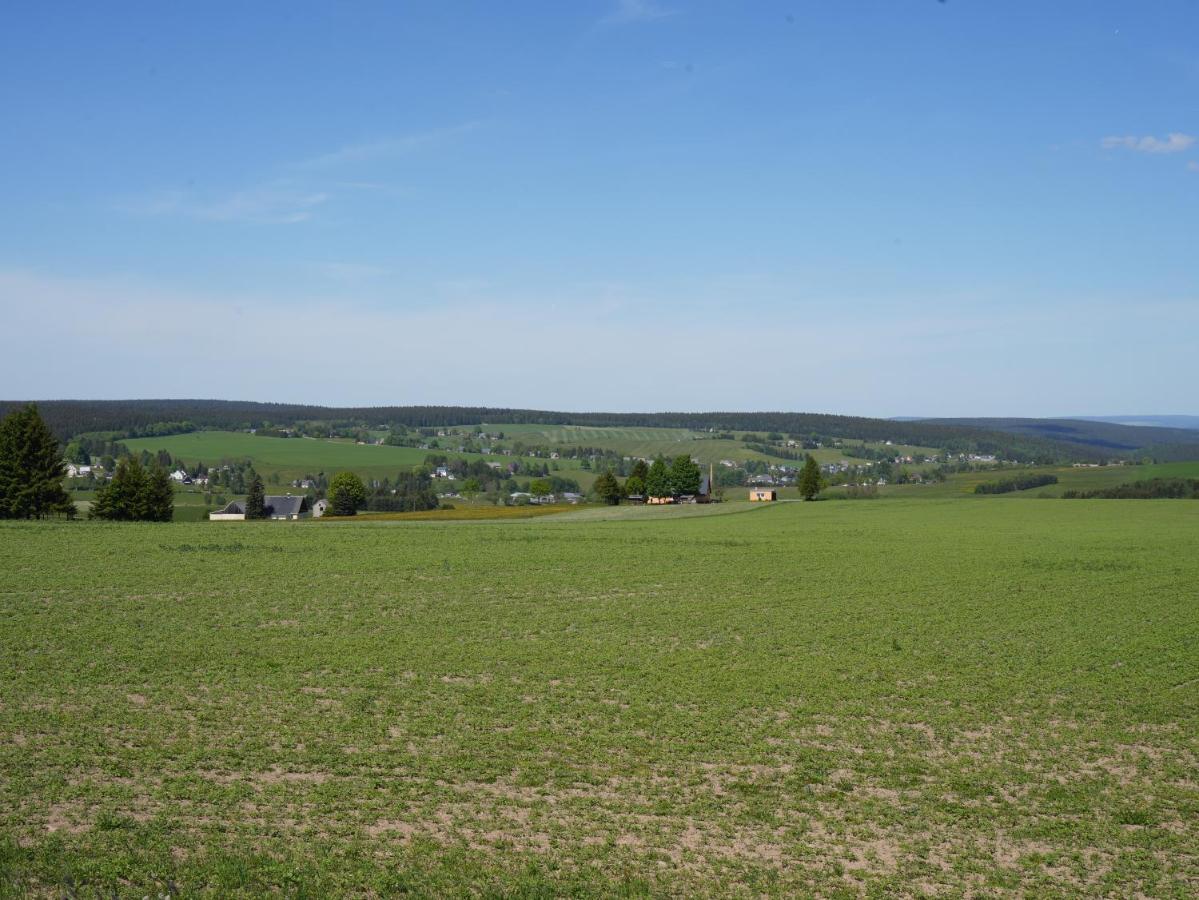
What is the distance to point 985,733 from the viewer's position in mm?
16406

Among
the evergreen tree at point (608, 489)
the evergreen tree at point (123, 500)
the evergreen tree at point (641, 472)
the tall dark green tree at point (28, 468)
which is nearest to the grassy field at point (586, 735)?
the tall dark green tree at point (28, 468)

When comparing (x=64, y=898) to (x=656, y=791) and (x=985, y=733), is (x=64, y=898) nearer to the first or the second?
(x=656, y=791)

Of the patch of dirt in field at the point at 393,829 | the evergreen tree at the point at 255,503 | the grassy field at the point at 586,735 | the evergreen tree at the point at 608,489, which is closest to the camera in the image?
the grassy field at the point at 586,735

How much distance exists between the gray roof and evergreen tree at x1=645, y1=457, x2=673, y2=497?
38383mm

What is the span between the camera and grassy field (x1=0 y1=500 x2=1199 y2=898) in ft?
34.4

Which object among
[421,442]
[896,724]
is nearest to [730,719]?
[896,724]

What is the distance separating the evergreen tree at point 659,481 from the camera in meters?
113

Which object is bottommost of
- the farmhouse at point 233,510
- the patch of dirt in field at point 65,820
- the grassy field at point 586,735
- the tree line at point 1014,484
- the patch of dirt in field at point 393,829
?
the farmhouse at point 233,510

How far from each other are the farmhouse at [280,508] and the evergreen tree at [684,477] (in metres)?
39.2

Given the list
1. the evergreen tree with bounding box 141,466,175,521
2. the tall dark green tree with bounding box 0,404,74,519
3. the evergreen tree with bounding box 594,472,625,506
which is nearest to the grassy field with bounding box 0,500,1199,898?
the tall dark green tree with bounding box 0,404,74,519

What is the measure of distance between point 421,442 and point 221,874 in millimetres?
184108

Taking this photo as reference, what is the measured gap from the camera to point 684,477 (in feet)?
371

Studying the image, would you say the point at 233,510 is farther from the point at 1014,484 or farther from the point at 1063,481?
the point at 1063,481

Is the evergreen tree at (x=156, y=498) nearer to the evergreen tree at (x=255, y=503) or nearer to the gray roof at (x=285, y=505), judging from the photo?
the evergreen tree at (x=255, y=503)
